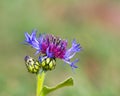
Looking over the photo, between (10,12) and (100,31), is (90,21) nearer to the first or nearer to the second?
(100,31)

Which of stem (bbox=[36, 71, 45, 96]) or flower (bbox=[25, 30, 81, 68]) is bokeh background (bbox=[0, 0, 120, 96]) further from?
stem (bbox=[36, 71, 45, 96])

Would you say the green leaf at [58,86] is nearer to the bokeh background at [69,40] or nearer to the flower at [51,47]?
the flower at [51,47]

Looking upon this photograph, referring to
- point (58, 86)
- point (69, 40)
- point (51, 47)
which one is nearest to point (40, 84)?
point (58, 86)

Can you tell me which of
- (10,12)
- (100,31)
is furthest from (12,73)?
(100,31)

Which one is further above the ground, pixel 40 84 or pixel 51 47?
pixel 51 47

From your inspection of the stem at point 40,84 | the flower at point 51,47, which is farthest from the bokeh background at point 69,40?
the stem at point 40,84

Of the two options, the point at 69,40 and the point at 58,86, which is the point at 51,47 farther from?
the point at 69,40
